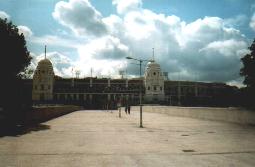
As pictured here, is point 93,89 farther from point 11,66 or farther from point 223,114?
point 223,114

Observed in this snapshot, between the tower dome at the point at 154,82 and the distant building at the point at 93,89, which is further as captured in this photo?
the tower dome at the point at 154,82

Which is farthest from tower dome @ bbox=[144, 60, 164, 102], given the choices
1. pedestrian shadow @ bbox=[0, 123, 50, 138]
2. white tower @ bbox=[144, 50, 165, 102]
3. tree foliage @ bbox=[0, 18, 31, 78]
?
pedestrian shadow @ bbox=[0, 123, 50, 138]

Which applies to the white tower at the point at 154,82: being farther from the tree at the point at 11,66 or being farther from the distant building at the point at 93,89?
the tree at the point at 11,66

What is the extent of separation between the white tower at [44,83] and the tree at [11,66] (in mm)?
115532

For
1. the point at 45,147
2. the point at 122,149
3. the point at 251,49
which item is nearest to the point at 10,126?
the point at 45,147

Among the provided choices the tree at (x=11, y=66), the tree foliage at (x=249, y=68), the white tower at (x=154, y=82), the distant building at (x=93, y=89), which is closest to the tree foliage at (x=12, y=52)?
the tree at (x=11, y=66)

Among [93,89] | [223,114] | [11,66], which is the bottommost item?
[223,114]

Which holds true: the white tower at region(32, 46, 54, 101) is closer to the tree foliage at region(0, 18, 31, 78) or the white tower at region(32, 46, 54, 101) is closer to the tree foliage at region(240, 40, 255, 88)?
the tree foliage at region(240, 40, 255, 88)

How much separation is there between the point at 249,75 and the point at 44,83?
383ft

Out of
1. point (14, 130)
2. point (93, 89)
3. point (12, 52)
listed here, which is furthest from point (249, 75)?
point (93, 89)

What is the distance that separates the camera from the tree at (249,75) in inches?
1372

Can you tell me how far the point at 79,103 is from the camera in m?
123

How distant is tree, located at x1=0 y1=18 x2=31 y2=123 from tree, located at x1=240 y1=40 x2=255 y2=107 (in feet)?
75.9

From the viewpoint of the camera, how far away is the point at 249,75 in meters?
38.8
